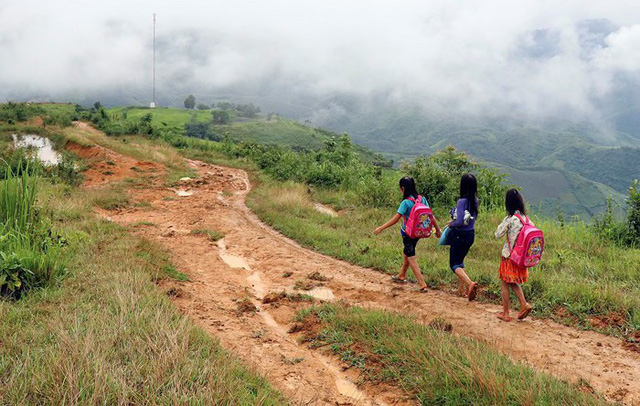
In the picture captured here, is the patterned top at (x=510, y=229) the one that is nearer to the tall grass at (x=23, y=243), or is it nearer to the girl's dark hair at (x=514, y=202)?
the girl's dark hair at (x=514, y=202)

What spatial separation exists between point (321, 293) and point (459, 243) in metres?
2.24

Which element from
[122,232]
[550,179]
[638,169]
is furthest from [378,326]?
[638,169]

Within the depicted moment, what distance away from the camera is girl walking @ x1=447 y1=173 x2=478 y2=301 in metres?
5.77

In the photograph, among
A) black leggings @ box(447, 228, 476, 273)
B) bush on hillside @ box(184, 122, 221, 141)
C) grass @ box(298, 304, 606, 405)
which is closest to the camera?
grass @ box(298, 304, 606, 405)

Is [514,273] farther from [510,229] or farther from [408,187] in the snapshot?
[408,187]

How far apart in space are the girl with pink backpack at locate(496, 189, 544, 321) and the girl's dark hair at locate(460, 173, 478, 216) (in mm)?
595

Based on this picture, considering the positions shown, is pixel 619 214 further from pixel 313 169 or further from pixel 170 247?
pixel 313 169

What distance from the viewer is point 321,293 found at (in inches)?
254

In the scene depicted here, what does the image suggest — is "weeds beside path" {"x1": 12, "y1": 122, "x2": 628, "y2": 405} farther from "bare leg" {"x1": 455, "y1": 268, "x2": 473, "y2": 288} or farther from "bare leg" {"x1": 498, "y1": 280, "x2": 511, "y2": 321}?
"bare leg" {"x1": 455, "y1": 268, "x2": 473, "y2": 288}

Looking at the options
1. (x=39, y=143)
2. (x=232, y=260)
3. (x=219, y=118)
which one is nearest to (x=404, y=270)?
(x=232, y=260)

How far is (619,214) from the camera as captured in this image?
9.65m

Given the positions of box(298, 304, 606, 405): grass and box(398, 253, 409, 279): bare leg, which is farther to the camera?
box(398, 253, 409, 279): bare leg

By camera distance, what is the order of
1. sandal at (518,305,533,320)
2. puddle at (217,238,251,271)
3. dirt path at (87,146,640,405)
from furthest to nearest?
puddle at (217,238,251,271), sandal at (518,305,533,320), dirt path at (87,146,640,405)

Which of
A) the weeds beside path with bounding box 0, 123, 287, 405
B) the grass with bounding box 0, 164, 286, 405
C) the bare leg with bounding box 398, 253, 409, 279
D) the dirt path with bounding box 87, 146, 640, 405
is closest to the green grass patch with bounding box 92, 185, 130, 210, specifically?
the dirt path with bounding box 87, 146, 640, 405
